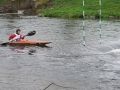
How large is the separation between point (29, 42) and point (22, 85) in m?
9.36

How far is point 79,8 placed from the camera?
162 ft

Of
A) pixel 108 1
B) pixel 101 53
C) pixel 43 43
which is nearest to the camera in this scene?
pixel 101 53

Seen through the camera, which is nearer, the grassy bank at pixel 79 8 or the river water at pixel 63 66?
the river water at pixel 63 66

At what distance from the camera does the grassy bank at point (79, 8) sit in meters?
44.3

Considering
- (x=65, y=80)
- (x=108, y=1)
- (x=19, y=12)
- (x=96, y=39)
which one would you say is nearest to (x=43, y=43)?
(x=96, y=39)

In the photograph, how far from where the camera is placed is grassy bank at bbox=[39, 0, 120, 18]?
44.3m

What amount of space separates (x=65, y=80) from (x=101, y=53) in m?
6.77

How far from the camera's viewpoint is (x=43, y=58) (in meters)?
17.5

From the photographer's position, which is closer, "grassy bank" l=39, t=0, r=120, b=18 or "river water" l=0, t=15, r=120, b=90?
"river water" l=0, t=15, r=120, b=90

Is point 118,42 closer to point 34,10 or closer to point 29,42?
point 29,42

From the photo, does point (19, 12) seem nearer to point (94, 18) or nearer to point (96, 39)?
point (94, 18)

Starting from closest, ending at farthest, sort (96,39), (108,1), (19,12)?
(96,39)
(108,1)
(19,12)

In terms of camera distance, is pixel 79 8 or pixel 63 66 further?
pixel 79 8

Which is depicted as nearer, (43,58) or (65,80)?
(65,80)
